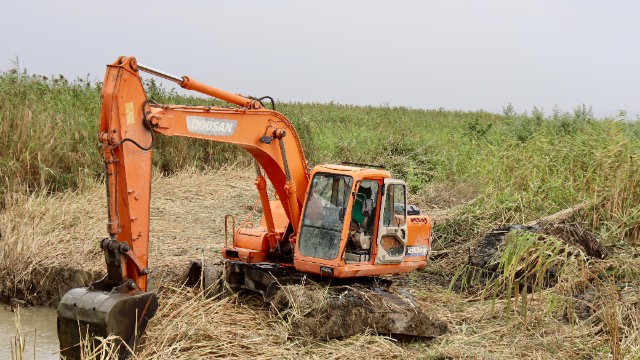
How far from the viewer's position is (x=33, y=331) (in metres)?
7.79

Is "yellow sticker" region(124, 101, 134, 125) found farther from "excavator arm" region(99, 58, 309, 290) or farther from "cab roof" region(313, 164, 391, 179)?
"cab roof" region(313, 164, 391, 179)

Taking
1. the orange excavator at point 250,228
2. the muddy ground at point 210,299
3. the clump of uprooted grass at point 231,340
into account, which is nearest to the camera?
the orange excavator at point 250,228

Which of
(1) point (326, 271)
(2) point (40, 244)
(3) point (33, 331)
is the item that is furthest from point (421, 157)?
(3) point (33, 331)

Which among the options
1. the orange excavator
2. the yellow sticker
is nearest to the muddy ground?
the orange excavator

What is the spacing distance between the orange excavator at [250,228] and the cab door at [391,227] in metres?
0.01

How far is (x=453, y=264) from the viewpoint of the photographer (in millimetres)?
9742

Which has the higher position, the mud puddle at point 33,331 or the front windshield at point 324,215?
the front windshield at point 324,215

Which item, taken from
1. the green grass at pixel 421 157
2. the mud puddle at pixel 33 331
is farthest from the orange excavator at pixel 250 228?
the green grass at pixel 421 157

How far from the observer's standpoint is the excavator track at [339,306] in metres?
6.77

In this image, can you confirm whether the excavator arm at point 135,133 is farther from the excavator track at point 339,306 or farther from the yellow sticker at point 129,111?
the excavator track at point 339,306

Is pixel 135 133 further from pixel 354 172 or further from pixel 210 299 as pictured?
pixel 354 172

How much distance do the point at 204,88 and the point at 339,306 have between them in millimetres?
2269

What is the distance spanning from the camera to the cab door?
24.2 feet

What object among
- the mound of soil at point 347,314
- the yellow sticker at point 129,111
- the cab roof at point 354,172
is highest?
the yellow sticker at point 129,111
